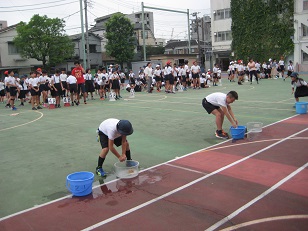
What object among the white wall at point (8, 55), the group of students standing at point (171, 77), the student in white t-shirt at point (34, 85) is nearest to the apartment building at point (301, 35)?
the group of students standing at point (171, 77)

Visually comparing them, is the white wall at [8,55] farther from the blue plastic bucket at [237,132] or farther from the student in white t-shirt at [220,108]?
the blue plastic bucket at [237,132]

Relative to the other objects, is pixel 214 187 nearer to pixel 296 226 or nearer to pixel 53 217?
pixel 296 226

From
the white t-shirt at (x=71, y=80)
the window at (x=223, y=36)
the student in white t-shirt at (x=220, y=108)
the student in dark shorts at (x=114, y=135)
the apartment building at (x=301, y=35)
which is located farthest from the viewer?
the window at (x=223, y=36)

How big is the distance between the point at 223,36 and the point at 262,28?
9022 mm

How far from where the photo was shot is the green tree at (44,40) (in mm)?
37469

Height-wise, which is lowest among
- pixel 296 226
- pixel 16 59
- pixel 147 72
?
pixel 296 226

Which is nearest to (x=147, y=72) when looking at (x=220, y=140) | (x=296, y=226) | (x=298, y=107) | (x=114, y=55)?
(x=298, y=107)

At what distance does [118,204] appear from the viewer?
4586 millimetres

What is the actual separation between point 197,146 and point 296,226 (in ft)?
12.5

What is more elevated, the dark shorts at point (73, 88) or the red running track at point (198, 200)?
the dark shorts at point (73, 88)

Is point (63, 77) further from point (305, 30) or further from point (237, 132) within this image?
point (305, 30)

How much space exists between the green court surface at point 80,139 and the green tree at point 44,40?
87.7ft

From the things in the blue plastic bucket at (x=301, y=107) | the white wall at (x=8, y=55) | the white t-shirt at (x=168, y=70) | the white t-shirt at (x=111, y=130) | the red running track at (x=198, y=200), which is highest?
the white wall at (x=8, y=55)

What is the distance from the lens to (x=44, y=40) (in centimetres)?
3753
